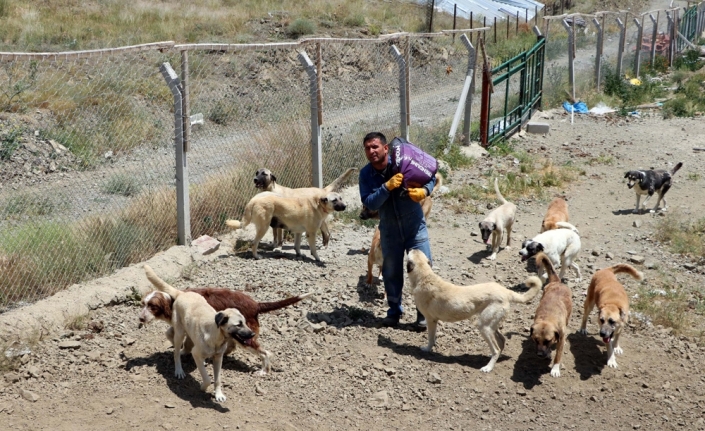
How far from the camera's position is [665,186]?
12.1m

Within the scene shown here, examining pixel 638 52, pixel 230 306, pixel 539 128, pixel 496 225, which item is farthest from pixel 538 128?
pixel 230 306

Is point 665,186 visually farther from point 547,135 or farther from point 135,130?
point 135,130

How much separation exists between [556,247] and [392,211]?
2.45 metres

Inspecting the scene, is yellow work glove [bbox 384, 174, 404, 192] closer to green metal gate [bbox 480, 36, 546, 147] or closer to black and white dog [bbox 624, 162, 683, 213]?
black and white dog [bbox 624, 162, 683, 213]

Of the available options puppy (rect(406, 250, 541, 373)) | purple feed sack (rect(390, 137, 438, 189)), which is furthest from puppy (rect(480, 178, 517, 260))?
puppy (rect(406, 250, 541, 373))

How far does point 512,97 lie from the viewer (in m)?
18.4

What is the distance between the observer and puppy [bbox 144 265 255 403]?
19.0 ft

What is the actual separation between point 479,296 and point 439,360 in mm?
710

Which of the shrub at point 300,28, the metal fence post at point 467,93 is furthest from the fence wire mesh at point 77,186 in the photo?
the shrub at point 300,28

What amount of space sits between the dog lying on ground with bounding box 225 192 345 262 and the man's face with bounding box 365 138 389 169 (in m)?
1.90

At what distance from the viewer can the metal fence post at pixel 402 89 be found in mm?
12094

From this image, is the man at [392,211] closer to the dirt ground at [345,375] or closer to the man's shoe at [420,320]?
the man's shoe at [420,320]

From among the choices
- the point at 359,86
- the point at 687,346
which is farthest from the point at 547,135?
the point at 687,346

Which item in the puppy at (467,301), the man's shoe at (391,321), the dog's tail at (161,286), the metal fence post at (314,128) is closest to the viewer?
the dog's tail at (161,286)
